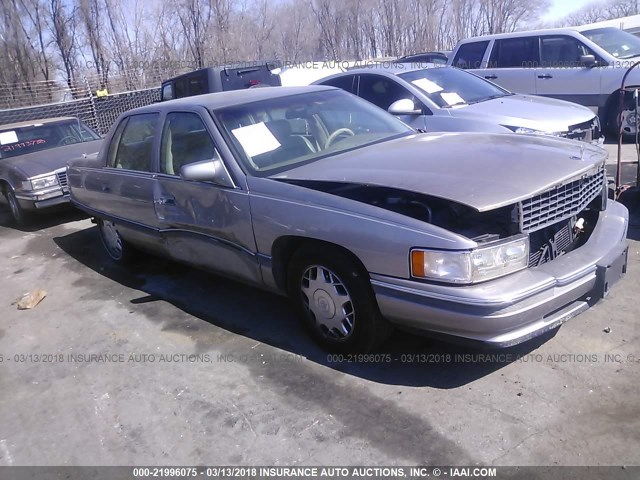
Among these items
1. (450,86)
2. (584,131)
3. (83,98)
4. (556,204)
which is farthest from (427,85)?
(83,98)

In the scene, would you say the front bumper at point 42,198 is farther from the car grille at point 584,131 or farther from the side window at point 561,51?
the side window at point 561,51

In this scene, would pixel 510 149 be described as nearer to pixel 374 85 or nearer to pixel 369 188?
pixel 369 188

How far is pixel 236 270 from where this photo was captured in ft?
13.6

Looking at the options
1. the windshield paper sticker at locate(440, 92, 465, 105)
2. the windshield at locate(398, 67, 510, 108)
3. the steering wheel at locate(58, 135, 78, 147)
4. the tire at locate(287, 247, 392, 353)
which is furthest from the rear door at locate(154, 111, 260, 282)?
the steering wheel at locate(58, 135, 78, 147)

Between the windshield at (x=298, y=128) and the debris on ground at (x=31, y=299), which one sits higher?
the windshield at (x=298, y=128)

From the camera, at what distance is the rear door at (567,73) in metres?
9.20

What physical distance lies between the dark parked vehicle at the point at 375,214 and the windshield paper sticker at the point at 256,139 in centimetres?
1

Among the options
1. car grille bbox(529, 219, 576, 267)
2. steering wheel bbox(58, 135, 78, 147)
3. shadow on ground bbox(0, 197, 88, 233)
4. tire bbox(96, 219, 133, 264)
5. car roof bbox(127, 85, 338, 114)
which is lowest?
shadow on ground bbox(0, 197, 88, 233)

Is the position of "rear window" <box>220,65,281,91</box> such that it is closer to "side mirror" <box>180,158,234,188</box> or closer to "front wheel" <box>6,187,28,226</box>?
"front wheel" <box>6,187,28,226</box>

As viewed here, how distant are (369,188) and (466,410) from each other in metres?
1.30

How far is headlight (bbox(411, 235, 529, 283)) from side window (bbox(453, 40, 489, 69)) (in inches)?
330

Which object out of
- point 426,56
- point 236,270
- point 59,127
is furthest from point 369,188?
point 426,56

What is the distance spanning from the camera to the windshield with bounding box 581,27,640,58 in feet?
30.6

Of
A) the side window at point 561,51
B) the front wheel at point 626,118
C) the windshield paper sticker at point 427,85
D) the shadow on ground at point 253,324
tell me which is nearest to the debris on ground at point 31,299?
the shadow on ground at point 253,324
